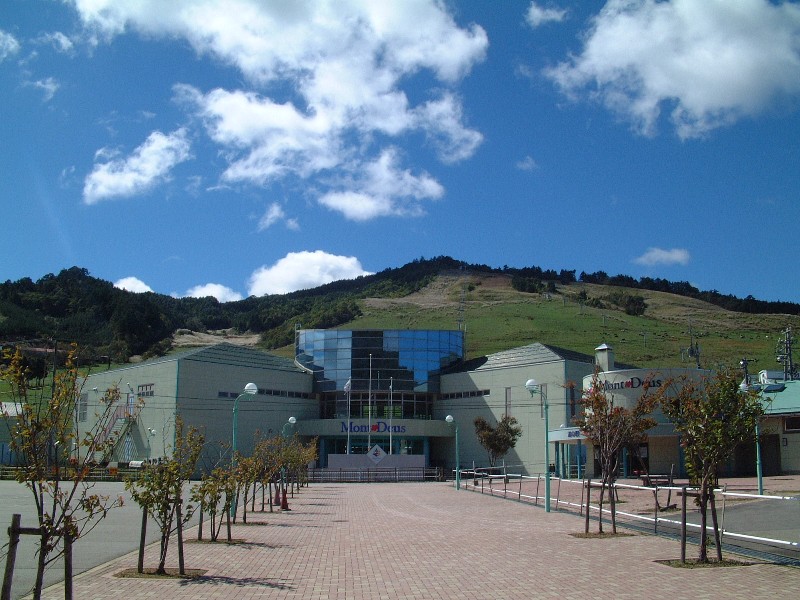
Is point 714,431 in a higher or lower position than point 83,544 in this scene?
higher

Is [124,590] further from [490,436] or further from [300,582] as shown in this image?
[490,436]

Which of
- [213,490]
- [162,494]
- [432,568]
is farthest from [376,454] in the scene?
[162,494]

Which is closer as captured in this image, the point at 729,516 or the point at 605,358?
the point at 729,516

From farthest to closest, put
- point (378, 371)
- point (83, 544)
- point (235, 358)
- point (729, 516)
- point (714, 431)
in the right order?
point (378, 371), point (235, 358), point (729, 516), point (83, 544), point (714, 431)

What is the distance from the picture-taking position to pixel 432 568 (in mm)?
12461

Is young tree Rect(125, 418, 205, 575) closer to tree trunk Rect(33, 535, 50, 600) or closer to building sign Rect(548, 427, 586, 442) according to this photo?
tree trunk Rect(33, 535, 50, 600)

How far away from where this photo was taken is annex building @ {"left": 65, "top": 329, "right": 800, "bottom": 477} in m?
63.8

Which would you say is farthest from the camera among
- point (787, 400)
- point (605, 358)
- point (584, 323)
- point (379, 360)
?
point (584, 323)

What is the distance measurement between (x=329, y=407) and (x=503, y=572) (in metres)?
66.9

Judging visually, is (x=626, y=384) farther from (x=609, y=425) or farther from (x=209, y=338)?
(x=209, y=338)

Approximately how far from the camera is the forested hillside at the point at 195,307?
12225cm

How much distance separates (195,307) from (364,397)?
4747 inches

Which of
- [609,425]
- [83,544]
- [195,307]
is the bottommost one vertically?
[83,544]

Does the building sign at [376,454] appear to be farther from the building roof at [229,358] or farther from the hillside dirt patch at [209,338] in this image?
the hillside dirt patch at [209,338]
